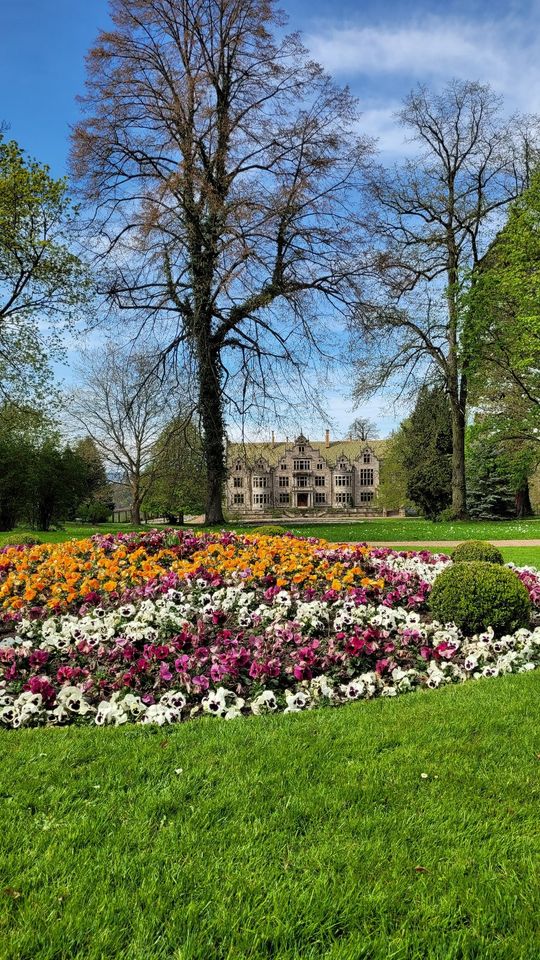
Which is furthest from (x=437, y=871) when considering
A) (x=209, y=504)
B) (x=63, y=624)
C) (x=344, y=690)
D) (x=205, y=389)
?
(x=209, y=504)

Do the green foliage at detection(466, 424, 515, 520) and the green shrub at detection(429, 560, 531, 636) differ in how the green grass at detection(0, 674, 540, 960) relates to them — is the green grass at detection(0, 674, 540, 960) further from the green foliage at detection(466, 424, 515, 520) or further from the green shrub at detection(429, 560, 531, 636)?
the green foliage at detection(466, 424, 515, 520)

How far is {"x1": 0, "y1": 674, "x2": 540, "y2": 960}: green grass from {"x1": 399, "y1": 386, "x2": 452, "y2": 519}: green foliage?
3019 centimetres

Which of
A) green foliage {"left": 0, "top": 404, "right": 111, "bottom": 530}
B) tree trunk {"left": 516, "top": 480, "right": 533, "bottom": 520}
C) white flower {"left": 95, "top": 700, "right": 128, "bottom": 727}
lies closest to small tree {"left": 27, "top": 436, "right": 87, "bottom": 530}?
green foliage {"left": 0, "top": 404, "right": 111, "bottom": 530}

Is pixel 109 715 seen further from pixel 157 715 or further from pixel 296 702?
pixel 296 702

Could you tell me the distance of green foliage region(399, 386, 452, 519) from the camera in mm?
32847

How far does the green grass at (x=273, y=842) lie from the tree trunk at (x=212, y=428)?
1260 cm

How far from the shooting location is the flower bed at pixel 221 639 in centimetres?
396

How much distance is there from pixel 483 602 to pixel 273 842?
376cm

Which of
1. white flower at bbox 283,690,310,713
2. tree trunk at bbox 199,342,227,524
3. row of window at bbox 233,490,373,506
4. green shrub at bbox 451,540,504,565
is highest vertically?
tree trunk at bbox 199,342,227,524

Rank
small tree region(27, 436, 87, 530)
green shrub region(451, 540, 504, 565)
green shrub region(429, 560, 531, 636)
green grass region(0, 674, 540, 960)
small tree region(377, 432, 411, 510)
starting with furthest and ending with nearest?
small tree region(377, 432, 411, 510) → small tree region(27, 436, 87, 530) → green shrub region(451, 540, 504, 565) → green shrub region(429, 560, 531, 636) → green grass region(0, 674, 540, 960)

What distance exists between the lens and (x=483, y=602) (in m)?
5.43

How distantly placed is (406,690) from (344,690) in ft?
1.69

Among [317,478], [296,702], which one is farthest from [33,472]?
[317,478]

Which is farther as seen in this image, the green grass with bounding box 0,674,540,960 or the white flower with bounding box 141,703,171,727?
the white flower with bounding box 141,703,171,727
